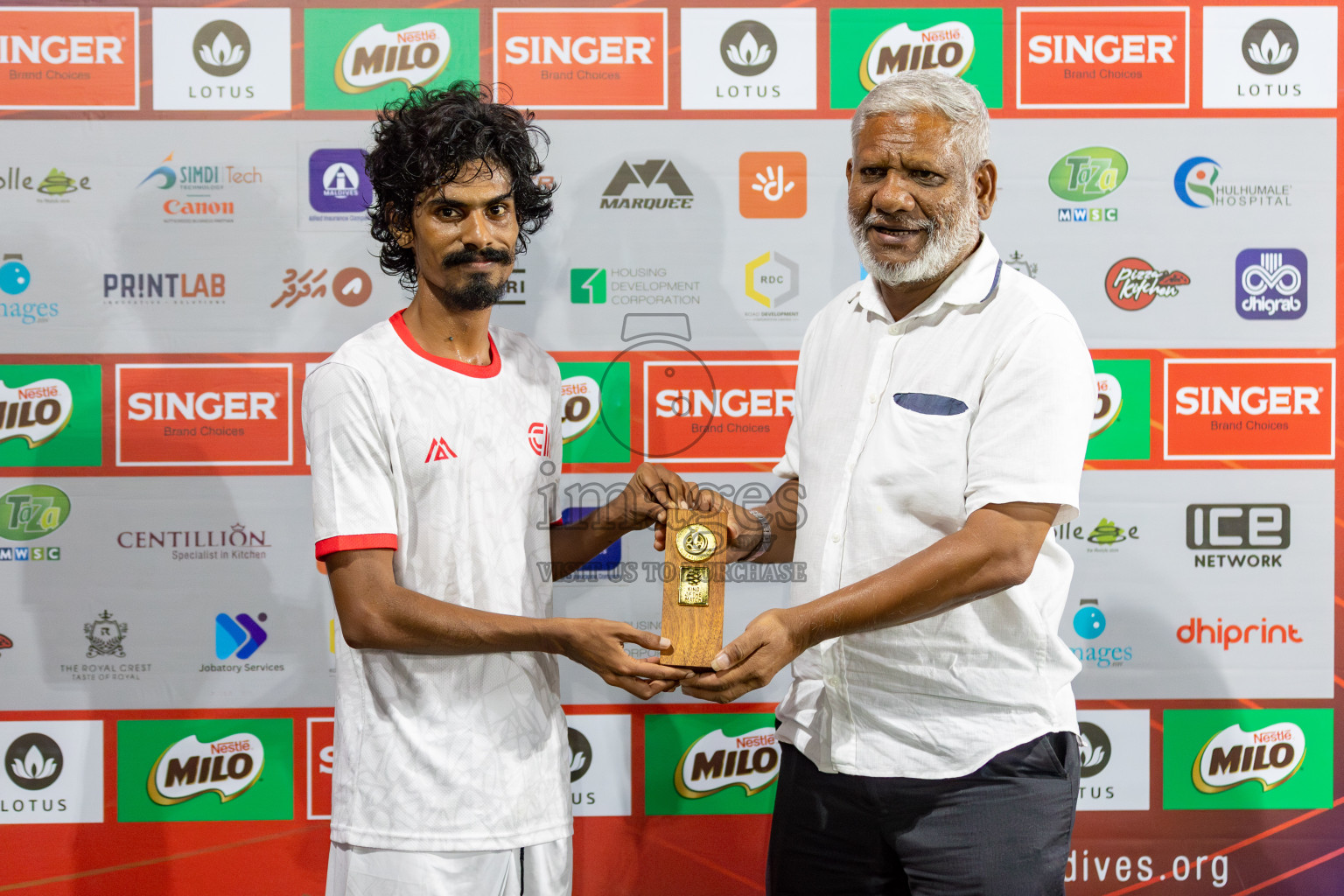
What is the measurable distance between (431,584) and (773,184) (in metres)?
1.58

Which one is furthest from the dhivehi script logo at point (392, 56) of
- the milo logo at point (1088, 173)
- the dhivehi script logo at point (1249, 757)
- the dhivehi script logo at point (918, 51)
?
the dhivehi script logo at point (1249, 757)

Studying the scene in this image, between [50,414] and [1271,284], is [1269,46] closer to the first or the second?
[1271,284]

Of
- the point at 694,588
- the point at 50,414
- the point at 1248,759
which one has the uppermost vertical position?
the point at 50,414

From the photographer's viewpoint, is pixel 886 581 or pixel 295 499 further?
pixel 295 499

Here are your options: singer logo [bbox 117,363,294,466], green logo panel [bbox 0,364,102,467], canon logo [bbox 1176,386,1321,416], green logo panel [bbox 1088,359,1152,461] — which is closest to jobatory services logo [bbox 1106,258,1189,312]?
green logo panel [bbox 1088,359,1152,461]

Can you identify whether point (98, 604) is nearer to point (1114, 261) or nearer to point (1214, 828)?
point (1114, 261)

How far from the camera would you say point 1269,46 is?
2.64 meters

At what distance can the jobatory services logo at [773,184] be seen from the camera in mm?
2613

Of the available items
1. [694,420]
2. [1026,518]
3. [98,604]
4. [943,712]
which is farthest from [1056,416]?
[98,604]

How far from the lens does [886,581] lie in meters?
1.55

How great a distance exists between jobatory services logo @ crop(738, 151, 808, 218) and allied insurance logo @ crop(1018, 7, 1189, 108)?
2.30 feet

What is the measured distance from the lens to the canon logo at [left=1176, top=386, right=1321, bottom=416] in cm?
266

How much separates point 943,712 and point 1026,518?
A: 39cm

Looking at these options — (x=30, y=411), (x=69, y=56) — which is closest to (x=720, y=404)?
(x=30, y=411)
